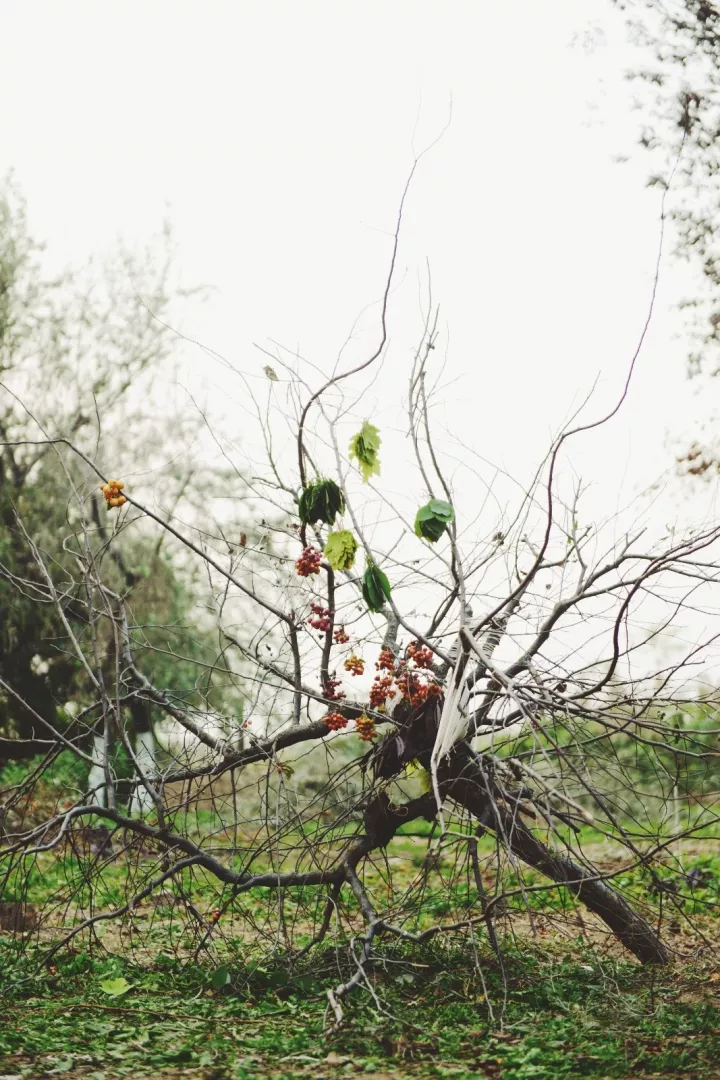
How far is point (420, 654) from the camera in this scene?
4.07 m

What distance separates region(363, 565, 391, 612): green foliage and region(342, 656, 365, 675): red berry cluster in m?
0.33

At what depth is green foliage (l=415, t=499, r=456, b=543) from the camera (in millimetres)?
3822

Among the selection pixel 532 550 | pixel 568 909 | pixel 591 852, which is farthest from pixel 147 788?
pixel 591 852

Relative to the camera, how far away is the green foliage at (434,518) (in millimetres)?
3822

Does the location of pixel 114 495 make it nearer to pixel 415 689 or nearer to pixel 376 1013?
pixel 415 689

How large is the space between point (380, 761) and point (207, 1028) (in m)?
1.27

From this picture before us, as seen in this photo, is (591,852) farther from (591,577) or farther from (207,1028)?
(207,1028)

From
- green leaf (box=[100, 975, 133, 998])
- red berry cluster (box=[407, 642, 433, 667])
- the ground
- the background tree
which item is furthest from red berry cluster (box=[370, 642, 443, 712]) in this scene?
the background tree

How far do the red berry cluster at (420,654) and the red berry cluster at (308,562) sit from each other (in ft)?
1.70

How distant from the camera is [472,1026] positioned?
3.46 meters

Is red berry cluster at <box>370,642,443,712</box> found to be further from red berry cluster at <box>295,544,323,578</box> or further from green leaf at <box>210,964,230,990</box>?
green leaf at <box>210,964,230,990</box>

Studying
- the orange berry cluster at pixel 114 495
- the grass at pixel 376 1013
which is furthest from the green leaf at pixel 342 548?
the grass at pixel 376 1013

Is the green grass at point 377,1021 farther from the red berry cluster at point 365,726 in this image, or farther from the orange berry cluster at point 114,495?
the orange berry cluster at point 114,495

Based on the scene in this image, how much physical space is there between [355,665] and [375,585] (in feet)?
1.38
